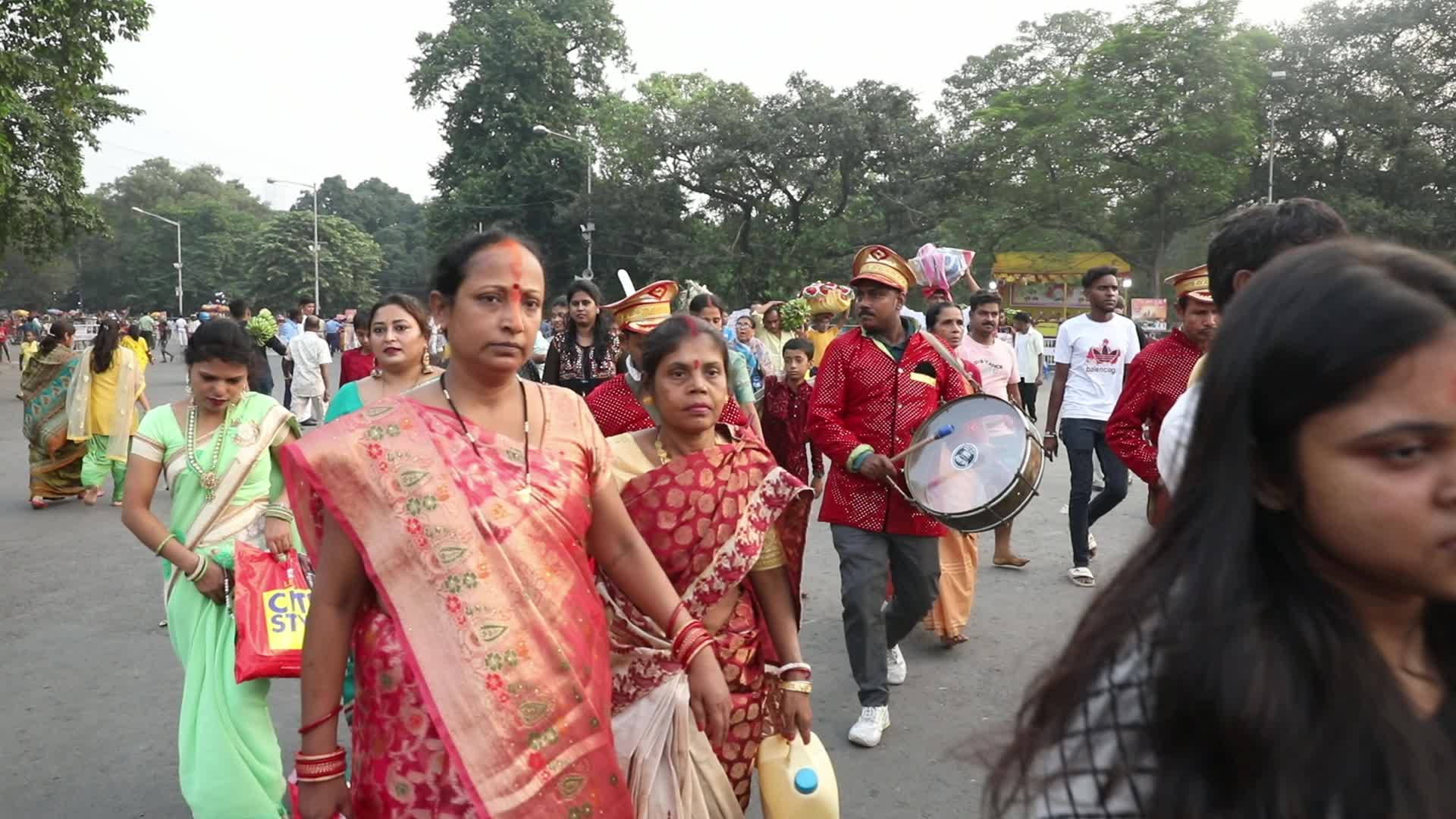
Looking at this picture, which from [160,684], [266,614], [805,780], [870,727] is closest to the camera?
[805,780]

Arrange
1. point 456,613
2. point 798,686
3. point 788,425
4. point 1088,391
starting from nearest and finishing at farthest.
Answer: point 456,613 → point 798,686 → point 1088,391 → point 788,425

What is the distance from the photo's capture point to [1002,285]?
36.1 metres

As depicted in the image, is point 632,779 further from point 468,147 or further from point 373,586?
point 468,147

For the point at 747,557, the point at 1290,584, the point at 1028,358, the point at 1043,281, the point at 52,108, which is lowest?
the point at 1043,281

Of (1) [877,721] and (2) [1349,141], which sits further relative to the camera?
(2) [1349,141]

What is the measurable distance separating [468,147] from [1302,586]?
48538 mm

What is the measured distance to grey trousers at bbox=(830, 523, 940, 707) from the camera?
14.9ft

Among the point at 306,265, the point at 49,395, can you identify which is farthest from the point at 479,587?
the point at 306,265

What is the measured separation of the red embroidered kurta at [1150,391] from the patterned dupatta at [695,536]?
6.95 feet

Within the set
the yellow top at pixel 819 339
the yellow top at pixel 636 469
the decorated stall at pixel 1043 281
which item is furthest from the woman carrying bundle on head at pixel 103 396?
the decorated stall at pixel 1043 281

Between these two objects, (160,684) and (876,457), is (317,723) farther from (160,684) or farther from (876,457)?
(160,684)

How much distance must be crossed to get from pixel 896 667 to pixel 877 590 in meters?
0.87

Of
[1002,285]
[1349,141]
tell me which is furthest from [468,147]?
[1349,141]

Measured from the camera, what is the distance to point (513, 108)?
45.7 metres
